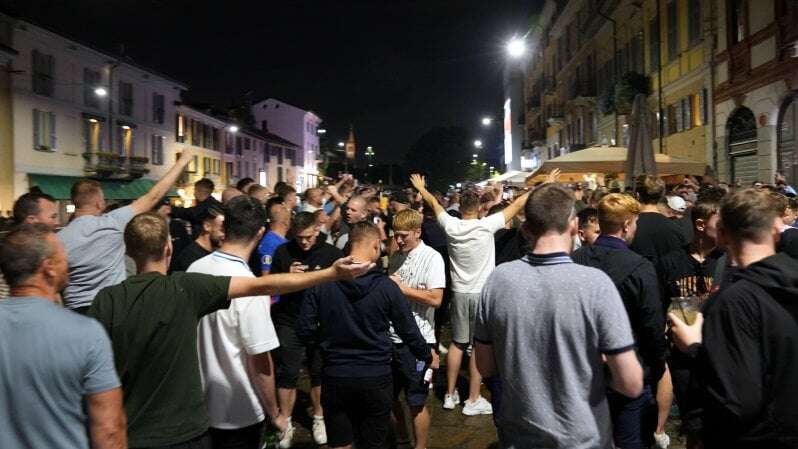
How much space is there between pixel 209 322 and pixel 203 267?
1.11 ft

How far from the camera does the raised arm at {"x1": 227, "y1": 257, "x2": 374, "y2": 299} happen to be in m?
3.25

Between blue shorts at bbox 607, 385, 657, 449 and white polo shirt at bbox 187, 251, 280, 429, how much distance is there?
7.13 feet

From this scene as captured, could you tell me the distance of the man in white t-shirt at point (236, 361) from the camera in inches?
144

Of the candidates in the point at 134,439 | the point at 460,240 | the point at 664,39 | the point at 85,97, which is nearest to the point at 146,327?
the point at 134,439

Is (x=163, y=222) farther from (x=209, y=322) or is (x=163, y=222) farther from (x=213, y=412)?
(x=213, y=412)

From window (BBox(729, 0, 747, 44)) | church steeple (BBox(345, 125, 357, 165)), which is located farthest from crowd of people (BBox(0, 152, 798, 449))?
church steeple (BBox(345, 125, 357, 165))

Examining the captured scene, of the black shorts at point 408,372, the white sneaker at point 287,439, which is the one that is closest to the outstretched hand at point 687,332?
the black shorts at point 408,372

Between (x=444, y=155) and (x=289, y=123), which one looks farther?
(x=444, y=155)

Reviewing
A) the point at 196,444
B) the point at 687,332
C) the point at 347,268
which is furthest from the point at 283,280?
the point at 687,332

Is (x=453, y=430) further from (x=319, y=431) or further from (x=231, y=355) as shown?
(x=231, y=355)

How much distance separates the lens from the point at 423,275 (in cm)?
554

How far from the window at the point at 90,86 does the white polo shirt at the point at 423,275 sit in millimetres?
36548

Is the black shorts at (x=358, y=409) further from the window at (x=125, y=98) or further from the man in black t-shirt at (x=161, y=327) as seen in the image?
the window at (x=125, y=98)

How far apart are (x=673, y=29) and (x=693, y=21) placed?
1883mm
